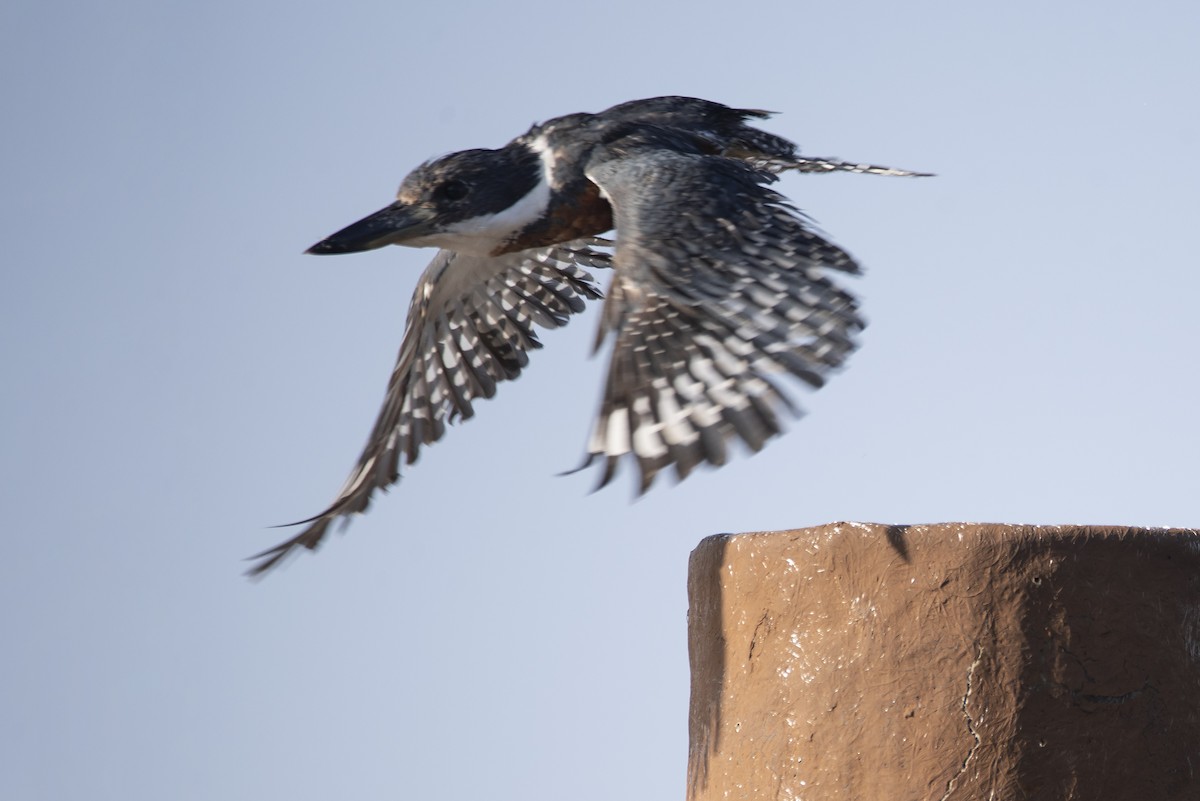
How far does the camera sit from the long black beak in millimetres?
5012

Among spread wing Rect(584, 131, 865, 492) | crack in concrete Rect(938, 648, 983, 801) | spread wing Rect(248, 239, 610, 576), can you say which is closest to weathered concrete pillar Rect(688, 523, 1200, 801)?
crack in concrete Rect(938, 648, 983, 801)

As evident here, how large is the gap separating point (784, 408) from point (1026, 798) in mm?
1181

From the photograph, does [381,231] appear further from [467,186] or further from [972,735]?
[972,735]

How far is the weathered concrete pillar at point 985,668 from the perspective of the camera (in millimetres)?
3307

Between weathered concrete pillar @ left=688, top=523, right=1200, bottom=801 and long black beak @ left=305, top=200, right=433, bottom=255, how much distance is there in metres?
2.23

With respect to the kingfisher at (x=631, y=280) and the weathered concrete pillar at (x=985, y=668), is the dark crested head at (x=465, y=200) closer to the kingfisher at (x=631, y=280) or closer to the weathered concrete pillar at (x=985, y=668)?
the kingfisher at (x=631, y=280)

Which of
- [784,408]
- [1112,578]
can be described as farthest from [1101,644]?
[784,408]

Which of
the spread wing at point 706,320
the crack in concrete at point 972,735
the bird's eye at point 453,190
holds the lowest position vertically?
the crack in concrete at point 972,735

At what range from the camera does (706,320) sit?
4109 millimetres

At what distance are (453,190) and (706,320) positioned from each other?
150 centimetres

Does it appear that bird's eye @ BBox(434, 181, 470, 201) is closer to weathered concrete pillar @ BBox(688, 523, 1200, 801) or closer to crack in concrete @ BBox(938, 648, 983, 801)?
weathered concrete pillar @ BBox(688, 523, 1200, 801)

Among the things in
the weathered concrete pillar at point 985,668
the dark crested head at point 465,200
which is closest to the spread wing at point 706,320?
the weathered concrete pillar at point 985,668

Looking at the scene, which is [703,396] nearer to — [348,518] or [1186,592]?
[1186,592]

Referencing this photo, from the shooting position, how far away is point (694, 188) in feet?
15.0
